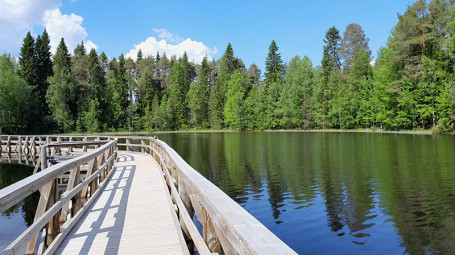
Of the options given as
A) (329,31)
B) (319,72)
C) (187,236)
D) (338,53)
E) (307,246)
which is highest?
(329,31)

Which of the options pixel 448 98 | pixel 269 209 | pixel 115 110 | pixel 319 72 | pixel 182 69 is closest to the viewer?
pixel 269 209

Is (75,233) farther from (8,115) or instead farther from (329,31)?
(329,31)

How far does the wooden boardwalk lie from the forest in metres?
40.2

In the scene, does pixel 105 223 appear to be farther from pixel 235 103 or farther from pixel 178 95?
pixel 178 95

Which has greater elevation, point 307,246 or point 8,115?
point 8,115

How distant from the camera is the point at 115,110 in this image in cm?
7400

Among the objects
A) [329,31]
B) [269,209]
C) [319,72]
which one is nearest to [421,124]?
[319,72]

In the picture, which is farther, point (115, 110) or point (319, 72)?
point (115, 110)

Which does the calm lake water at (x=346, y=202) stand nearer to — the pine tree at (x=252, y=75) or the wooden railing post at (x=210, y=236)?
the wooden railing post at (x=210, y=236)

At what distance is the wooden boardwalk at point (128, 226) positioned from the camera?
12.8 feet

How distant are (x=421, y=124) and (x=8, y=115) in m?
68.8

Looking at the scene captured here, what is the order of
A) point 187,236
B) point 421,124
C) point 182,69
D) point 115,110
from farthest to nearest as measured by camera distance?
point 182,69
point 115,110
point 421,124
point 187,236

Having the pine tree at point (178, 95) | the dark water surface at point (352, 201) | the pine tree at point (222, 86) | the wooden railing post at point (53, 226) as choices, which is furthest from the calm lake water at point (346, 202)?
the pine tree at point (178, 95)

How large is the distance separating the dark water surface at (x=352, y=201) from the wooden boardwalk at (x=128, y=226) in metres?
3.48
